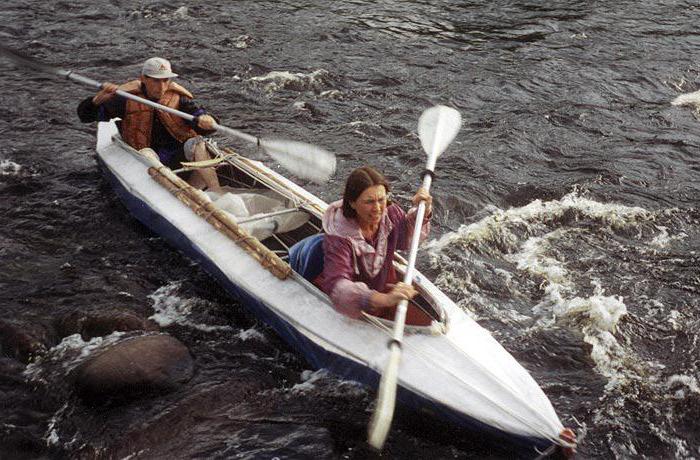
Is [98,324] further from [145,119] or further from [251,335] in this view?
[145,119]

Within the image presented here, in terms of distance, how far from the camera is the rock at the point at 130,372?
4.69 m

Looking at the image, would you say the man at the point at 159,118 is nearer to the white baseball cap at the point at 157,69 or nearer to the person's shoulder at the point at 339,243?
the white baseball cap at the point at 157,69

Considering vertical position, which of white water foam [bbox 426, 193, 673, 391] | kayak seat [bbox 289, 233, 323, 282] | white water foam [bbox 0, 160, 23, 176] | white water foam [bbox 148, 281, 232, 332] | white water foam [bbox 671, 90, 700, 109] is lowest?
white water foam [bbox 0, 160, 23, 176]

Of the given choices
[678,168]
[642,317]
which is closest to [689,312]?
[642,317]

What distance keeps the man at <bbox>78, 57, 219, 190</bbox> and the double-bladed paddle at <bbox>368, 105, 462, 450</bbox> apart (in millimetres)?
2092

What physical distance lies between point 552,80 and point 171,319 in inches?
286

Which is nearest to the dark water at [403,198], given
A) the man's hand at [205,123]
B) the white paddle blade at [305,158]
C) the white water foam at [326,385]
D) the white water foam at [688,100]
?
the white water foam at [326,385]

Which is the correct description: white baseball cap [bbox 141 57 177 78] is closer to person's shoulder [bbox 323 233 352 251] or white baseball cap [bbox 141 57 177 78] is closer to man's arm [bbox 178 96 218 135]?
man's arm [bbox 178 96 218 135]

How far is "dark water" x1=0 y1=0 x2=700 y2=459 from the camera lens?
4.62 metres

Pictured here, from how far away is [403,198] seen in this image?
7672 mm

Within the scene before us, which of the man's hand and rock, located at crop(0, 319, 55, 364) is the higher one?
the man's hand

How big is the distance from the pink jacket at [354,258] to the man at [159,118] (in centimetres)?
248

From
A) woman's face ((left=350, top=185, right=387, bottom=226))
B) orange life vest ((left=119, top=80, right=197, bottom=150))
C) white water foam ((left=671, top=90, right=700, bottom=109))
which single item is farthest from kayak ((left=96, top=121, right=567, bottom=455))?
white water foam ((left=671, top=90, right=700, bottom=109))

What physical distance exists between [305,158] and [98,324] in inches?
88.0
